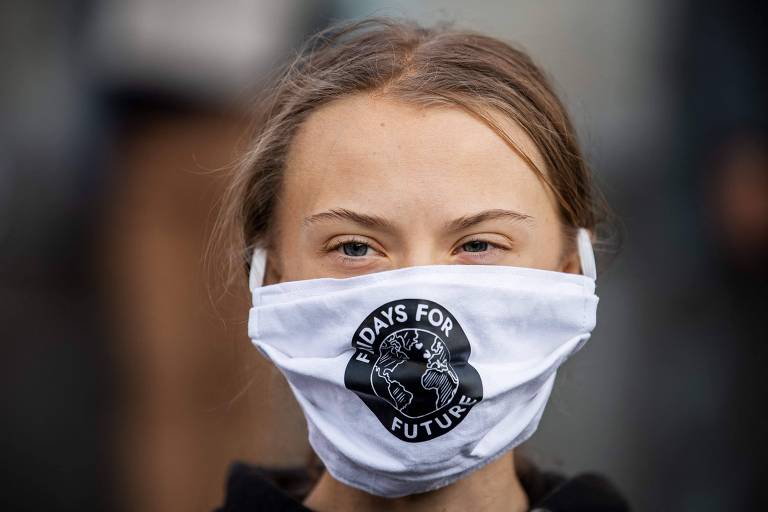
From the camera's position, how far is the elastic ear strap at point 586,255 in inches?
96.8

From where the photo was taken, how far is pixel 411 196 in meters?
2.17

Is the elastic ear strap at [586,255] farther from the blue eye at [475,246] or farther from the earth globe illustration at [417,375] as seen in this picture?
the earth globe illustration at [417,375]

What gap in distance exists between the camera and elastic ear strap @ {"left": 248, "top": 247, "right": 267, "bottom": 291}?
8.18 feet

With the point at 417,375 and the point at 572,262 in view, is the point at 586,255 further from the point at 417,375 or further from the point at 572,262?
the point at 417,375

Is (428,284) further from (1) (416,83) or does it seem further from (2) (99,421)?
(2) (99,421)

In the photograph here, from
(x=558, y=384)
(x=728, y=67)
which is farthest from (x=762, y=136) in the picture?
(x=558, y=384)

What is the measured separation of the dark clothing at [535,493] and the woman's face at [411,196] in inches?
22.5

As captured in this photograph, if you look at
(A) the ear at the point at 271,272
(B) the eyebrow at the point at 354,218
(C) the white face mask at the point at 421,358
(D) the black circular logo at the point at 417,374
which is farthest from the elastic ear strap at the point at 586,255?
(A) the ear at the point at 271,272

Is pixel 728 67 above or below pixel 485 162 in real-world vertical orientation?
above

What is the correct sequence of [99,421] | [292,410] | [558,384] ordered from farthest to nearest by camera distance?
[99,421], [292,410], [558,384]

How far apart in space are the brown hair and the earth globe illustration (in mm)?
526

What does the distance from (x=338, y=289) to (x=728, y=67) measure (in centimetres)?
443

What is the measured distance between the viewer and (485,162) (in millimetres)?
2244

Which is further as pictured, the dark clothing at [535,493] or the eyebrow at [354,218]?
the dark clothing at [535,493]
